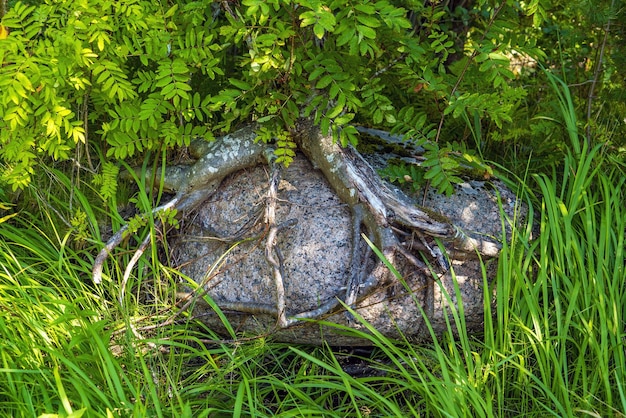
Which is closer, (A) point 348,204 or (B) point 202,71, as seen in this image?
(B) point 202,71

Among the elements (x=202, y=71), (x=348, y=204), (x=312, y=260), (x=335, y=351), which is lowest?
(x=335, y=351)

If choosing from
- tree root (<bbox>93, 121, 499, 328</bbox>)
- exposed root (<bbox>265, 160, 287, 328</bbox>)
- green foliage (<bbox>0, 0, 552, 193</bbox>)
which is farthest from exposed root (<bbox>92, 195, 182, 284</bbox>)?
exposed root (<bbox>265, 160, 287, 328</bbox>)

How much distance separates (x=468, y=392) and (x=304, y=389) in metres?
0.87

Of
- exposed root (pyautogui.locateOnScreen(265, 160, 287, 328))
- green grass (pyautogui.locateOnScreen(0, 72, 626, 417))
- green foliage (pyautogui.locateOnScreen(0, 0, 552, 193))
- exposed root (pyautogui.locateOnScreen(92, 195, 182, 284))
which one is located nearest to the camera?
green grass (pyautogui.locateOnScreen(0, 72, 626, 417))

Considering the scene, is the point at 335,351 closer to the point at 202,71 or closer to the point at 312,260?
the point at 312,260

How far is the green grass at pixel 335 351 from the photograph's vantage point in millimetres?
2666

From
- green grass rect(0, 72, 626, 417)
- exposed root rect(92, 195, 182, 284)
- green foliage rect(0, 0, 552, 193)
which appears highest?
green foliage rect(0, 0, 552, 193)

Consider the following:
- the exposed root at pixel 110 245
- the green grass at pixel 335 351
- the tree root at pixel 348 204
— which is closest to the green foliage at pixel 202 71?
the tree root at pixel 348 204

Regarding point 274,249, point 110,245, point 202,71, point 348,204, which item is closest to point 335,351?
point 274,249

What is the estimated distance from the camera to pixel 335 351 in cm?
341

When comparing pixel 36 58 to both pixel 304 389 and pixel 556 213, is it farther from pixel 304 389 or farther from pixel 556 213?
pixel 556 213

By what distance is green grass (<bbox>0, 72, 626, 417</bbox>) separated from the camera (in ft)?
8.75

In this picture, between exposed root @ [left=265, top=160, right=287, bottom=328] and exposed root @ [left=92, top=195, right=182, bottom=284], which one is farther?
exposed root @ [left=92, top=195, right=182, bottom=284]

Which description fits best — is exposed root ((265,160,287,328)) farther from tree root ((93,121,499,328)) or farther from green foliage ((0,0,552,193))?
green foliage ((0,0,552,193))
